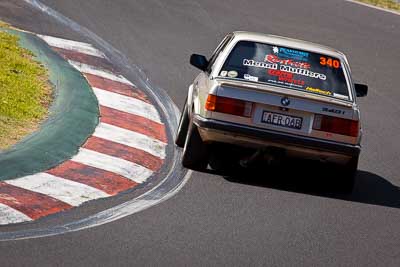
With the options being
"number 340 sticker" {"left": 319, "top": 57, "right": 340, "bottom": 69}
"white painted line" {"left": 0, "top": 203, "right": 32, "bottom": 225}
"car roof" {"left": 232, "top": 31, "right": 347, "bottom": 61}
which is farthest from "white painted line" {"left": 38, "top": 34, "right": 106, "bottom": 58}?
"white painted line" {"left": 0, "top": 203, "right": 32, "bottom": 225}

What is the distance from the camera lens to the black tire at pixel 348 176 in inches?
472

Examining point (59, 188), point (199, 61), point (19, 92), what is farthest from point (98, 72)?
point (59, 188)

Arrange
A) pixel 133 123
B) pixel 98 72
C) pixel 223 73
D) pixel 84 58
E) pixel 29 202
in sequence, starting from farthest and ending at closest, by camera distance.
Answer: pixel 84 58
pixel 98 72
pixel 133 123
pixel 223 73
pixel 29 202

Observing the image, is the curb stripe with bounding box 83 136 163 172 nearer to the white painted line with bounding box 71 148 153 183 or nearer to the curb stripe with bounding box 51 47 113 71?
the white painted line with bounding box 71 148 153 183

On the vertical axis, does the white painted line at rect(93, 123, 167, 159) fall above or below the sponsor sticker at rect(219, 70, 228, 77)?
below

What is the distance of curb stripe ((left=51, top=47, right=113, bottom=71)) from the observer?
57.6 feet

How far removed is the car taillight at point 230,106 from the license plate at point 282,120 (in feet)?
0.56

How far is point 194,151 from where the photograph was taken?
39.7 feet

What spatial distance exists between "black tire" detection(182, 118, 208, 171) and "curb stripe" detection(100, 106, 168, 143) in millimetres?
1440

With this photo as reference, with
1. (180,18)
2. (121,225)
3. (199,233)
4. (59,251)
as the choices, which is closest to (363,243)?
(199,233)

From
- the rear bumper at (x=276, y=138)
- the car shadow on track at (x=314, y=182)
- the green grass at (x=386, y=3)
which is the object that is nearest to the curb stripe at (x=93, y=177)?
the rear bumper at (x=276, y=138)

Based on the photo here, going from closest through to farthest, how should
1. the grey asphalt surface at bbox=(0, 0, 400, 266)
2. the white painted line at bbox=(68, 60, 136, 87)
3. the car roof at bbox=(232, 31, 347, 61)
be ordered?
the grey asphalt surface at bbox=(0, 0, 400, 266)
the car roof at bbox=(232, 31, 347, 61)
the white painted line at bbox=(68, 60, 136, 87)

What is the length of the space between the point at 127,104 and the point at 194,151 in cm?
329

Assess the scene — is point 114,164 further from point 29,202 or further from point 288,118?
point 29,202
